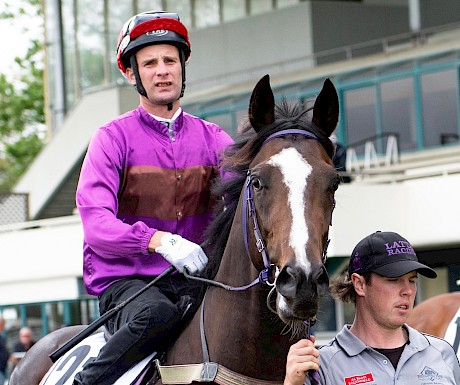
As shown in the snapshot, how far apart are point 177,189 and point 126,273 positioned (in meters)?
0.40

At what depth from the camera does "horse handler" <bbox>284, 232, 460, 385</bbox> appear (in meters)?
3.95

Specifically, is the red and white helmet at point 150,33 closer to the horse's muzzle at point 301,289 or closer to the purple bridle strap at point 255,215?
the purple bridle strap at point 255,215

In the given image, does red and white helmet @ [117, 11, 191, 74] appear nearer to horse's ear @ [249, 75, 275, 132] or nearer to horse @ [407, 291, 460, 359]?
horse's ear @ [249, 75, 275, 132]

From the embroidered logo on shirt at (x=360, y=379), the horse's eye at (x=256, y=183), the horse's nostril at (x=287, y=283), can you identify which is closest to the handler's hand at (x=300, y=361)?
the horse's nostril at (x=287, y=283)

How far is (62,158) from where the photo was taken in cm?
2786

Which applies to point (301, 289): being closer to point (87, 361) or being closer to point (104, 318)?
point (104, 318)

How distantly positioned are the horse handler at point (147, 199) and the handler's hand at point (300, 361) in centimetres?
74

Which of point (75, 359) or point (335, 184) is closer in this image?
point (335, 184)

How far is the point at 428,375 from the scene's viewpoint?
394 cm

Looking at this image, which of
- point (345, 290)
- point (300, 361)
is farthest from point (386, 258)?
point (300, 361)

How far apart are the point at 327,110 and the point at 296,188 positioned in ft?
1.53

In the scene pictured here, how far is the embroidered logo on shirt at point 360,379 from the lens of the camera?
155 inches

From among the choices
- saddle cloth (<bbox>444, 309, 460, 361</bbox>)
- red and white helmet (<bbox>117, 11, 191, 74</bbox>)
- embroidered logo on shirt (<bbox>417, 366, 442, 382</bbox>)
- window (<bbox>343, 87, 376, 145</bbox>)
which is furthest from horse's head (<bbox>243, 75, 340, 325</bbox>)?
window (<bbox>343, 87, 376, 145</bbox>)

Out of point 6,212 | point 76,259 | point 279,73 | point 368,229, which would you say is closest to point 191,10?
point 279,73
